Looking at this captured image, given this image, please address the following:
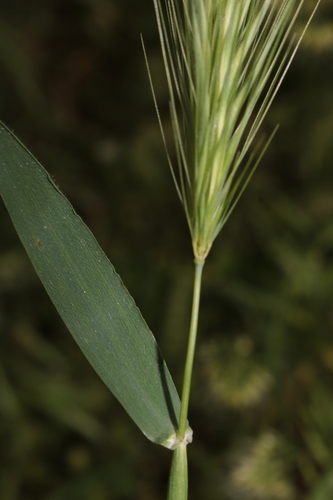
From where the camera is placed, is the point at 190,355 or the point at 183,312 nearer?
the point at 190,355

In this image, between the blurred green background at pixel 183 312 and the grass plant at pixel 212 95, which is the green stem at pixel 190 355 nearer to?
the grass plant at pixel 212 95

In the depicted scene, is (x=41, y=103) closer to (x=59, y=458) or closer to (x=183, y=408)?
(x=59, y=458)

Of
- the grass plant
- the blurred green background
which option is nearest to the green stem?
the grass plant

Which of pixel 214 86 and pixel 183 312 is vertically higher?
pixel 214 86

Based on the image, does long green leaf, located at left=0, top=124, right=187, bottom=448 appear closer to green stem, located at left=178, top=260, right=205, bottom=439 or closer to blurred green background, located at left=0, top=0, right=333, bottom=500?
green stem, located at left=178, top=260, right=205, bottom=439

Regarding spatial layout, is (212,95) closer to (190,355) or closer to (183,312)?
(190,355)

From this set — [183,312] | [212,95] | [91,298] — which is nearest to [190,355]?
[91,298]

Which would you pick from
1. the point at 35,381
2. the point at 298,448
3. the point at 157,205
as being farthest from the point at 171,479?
the point at 157,205
